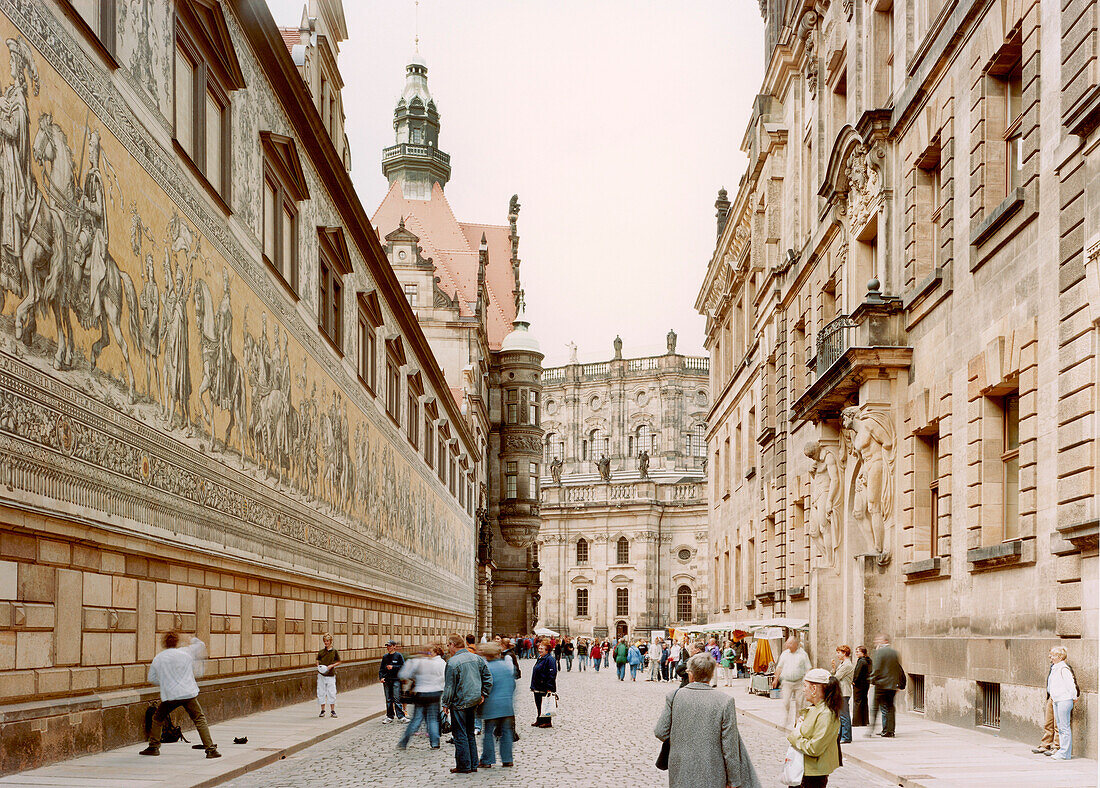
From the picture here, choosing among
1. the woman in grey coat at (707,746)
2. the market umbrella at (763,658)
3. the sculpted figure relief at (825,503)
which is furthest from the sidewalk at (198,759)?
the market umbrella at (763,658)

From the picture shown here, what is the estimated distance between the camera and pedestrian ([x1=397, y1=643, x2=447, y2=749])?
644 inches

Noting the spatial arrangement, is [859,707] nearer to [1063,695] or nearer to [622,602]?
[1063,695]

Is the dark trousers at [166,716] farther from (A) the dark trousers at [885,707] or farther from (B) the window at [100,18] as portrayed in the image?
(A) the dark trousers at [885,707]

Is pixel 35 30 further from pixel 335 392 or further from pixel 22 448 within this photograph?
pixel 335 392

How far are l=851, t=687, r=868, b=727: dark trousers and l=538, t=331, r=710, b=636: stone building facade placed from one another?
3042 inches

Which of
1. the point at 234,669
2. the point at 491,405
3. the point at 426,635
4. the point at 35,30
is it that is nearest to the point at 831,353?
the point at 234,669

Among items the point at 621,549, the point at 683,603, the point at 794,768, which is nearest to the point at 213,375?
the point at 794,768

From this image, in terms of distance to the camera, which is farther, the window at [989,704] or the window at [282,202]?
the window at [282,202]

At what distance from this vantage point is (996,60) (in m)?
18.6

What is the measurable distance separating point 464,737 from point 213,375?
6.59m

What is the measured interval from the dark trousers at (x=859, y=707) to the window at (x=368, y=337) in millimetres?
16074

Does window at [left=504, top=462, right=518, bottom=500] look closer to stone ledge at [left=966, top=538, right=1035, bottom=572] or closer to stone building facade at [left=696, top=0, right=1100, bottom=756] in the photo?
stone building facade at [left=696, top=0, right=1100, bottom=756]

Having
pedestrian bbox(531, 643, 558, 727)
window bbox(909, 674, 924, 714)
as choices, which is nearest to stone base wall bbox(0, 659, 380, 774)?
pedestrian bbox(531, 643, 558, 727)

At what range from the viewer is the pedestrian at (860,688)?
1839cm
